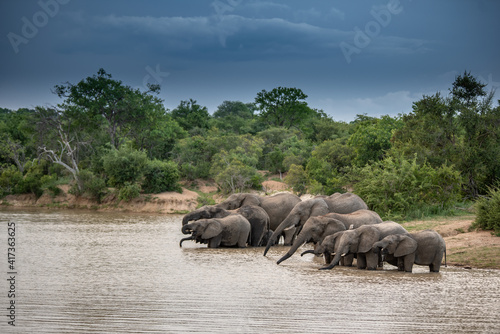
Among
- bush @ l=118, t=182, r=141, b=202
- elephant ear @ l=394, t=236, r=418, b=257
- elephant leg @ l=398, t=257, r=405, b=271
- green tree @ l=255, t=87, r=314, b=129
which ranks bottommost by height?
elephant leg @ l=398, t=257, r=405, b=271

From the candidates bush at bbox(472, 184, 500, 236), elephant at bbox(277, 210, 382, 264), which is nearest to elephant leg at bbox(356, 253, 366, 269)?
elephant at bbox(277, 210, 382, 264)

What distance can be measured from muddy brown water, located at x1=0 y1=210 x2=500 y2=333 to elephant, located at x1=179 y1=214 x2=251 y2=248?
0.49 m

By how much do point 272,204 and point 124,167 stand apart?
72.2 ft

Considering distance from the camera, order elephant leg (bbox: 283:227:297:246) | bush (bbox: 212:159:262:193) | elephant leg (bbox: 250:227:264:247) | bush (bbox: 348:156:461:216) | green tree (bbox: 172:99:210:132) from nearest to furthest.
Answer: elephant leg (bbox: 250:227:264:247)
elephant leg (bbox: 283:227:297:246)
bush (bbox: 348:156:461:216)
bush (bbox: 212:159:262:193)
green tree (bbox: 172:99:210:132)

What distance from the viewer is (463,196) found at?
1107 inches

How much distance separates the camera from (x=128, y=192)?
4106cm

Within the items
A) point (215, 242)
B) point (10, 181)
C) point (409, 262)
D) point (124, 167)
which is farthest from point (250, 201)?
point (10, 181)


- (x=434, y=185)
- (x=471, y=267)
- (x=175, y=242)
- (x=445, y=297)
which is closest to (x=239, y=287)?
(x=445, y=297)

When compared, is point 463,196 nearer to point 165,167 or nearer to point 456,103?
point 456,103

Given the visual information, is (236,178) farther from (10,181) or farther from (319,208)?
(319,208)

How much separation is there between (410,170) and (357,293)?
15.0 m

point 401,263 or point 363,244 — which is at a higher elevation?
point 363,244

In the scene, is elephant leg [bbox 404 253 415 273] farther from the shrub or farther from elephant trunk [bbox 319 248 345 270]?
the shrub

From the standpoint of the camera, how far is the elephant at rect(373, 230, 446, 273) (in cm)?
1429
